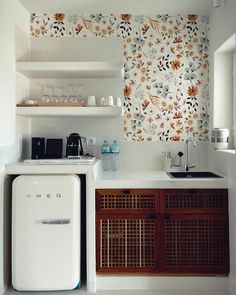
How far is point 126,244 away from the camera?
289 centimetres

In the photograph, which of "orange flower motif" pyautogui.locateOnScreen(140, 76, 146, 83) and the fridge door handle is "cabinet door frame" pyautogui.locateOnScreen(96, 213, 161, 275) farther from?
"orange flower motif" pyautogui.locateOnScreen(140, 76, 146, 83)

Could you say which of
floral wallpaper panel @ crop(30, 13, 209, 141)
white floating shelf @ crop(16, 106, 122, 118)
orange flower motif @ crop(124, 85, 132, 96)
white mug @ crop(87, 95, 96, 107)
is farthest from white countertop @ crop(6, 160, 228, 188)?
orange flower motif @ crop(124, 85, 132, 96)

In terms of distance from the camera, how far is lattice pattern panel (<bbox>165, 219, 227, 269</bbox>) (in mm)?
2865

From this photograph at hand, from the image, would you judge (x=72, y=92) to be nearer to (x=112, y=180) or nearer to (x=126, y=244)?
(x=112, y=180)

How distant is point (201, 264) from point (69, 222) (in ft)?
3.74

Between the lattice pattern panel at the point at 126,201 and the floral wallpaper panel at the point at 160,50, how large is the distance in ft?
3.56

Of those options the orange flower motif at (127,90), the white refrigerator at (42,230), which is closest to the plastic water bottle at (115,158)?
the orange flower motif at (127,90)

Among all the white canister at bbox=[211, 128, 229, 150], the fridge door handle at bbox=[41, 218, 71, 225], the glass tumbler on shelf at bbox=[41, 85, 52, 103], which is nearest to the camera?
the fridge door handle at bbox=[41, 218, 71, 225]

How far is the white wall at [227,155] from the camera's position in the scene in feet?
8.96

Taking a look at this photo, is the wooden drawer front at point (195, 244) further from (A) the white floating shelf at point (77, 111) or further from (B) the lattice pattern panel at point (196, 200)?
(A) the white floating shelf at point (77, 111)

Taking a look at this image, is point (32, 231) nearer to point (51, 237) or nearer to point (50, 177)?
point (51, 237)

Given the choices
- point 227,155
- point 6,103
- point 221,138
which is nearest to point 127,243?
point 227,155

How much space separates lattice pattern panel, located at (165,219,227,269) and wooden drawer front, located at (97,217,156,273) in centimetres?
15

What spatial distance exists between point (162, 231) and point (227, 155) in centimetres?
83
